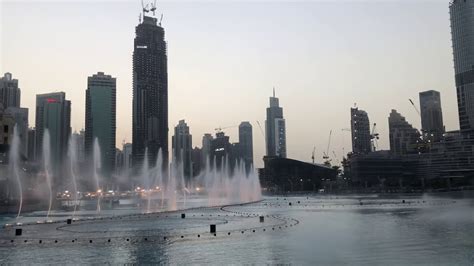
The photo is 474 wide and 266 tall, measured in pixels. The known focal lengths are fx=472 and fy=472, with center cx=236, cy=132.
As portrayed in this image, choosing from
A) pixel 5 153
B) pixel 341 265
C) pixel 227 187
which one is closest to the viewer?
pixel 341 265

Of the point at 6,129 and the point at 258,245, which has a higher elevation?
the point at 6,129

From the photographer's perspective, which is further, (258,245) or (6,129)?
(6,129)

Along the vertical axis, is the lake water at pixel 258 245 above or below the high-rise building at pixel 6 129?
below

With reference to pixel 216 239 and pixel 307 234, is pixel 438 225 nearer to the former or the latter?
pixel 307 234

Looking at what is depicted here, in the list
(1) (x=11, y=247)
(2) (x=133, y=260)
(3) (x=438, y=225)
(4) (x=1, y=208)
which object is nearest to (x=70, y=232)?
(1) (x=11, y=247)

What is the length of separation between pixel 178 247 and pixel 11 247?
46.9 ft

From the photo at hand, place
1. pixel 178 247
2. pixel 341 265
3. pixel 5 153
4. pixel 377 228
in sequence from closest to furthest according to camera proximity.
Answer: pixel 341 265
pixel 178 247
pixel 377 228
pixel 5 153

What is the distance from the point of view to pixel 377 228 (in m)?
48.2

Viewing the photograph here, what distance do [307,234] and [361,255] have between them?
13.8 m

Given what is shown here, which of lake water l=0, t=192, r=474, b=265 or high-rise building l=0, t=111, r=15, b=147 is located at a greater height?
high-rise building l=0, t=111, r=15, b=147

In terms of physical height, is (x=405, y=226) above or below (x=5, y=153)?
below

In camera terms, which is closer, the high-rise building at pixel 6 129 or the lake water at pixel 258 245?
the lake water at pixel 258 245

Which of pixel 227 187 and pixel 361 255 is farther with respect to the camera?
pixel 227 187

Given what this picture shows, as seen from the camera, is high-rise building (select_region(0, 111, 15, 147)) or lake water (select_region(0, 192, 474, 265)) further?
high-rise building (select_region(0, 111, 15, 147))
